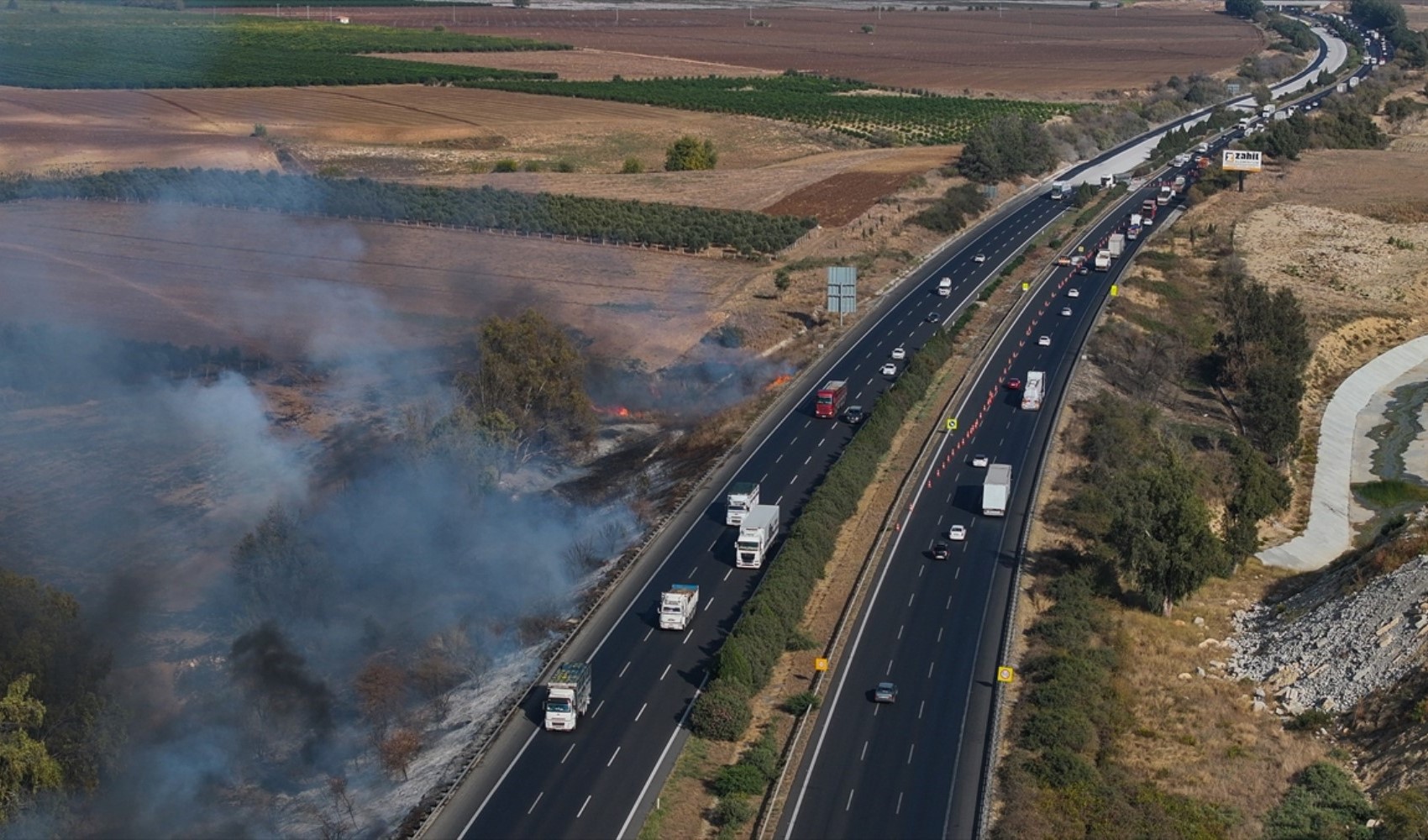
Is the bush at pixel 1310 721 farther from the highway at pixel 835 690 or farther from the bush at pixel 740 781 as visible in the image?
the bush at pixel 740 781

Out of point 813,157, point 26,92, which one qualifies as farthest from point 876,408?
point 26,92

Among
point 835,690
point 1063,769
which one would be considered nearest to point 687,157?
point 835,690

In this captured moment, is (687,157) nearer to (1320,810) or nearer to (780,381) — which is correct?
(780,381)

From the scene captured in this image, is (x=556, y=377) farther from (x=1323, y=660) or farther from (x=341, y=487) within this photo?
(x=1323, y=660)

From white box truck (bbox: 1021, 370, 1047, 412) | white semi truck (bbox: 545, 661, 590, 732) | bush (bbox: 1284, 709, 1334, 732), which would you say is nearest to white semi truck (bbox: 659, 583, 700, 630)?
white semi truck (bbox: 545, 661, 590, 732)

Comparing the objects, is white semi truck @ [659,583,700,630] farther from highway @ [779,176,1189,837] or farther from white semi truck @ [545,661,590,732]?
white semi truck @ [545,661,590,732]

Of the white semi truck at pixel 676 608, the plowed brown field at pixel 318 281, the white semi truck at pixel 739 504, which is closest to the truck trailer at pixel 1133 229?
the plowed brown field at pixel 318 281
